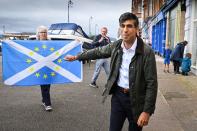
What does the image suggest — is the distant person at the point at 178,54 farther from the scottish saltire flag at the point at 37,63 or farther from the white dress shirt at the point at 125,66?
the white dress shirt at the point at 125,66

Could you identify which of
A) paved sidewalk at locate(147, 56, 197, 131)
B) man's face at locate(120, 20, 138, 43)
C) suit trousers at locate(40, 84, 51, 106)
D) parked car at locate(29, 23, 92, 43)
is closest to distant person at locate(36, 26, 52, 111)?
suit trousers at locate(40, 84, 51, 106)

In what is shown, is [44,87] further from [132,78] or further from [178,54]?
[178,54]

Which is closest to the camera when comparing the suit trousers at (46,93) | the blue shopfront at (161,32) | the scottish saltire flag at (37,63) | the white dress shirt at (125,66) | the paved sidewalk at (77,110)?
the white dress shirt at (125,66)

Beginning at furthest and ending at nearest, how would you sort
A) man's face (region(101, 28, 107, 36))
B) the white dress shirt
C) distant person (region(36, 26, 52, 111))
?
man's face (region(101, 28, 107, 36))
distant person (region(36, 26, 52, 111))
the white dress shirt

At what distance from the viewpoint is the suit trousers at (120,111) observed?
12.7 feet

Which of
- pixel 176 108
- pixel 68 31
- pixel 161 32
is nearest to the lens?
pixel 176 108

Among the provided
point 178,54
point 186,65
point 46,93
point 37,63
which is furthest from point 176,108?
point 178,54

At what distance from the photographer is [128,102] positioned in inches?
152

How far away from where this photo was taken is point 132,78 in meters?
3.74

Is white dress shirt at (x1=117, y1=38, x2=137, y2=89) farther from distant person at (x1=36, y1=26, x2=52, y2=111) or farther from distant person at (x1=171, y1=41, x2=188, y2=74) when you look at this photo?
distant person at (x1=171, y1=41, x2=188, y2=74)

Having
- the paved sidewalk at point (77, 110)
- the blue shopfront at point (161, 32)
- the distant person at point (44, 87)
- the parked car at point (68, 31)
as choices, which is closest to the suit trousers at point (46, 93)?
the distant person at point (44, 87)

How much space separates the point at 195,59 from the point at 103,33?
6901mm

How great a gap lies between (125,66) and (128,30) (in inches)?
15.0

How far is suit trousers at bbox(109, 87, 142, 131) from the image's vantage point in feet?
12.7
